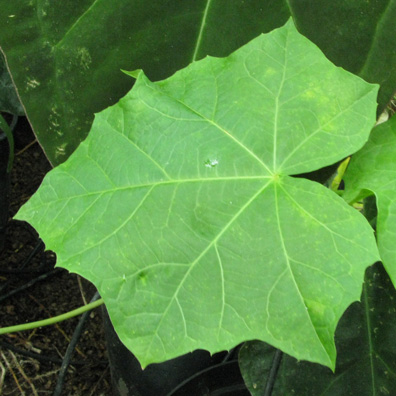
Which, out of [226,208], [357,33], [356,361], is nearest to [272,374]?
[356,361]

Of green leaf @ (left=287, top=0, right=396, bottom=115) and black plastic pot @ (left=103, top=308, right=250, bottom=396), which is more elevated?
green leaf @ (left=287, top=0, right=396, bottom=115)

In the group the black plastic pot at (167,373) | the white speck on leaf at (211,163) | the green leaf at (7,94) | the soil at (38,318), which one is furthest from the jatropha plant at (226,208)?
the soil at (38,318)

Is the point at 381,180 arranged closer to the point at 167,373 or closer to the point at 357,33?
the point at 357,33

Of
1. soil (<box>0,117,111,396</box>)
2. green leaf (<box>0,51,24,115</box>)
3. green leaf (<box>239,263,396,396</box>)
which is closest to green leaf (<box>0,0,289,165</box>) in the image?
green leaf (<box>239,263,396,396</box>)

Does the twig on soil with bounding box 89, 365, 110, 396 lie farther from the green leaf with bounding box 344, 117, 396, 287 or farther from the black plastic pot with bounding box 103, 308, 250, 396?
the green leaf with bounding box 344, 117, 396, 287

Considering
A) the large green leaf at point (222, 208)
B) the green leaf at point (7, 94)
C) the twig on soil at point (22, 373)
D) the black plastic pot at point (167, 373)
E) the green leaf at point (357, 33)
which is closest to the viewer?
the large green leaf at point (222, 208)

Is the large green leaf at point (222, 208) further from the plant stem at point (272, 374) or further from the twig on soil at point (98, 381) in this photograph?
the twig on soil at point (98, 381)

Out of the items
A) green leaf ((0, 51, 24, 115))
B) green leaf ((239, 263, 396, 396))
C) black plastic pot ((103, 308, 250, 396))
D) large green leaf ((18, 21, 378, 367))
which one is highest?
large green leaf ((18, 21, 378, 367))
